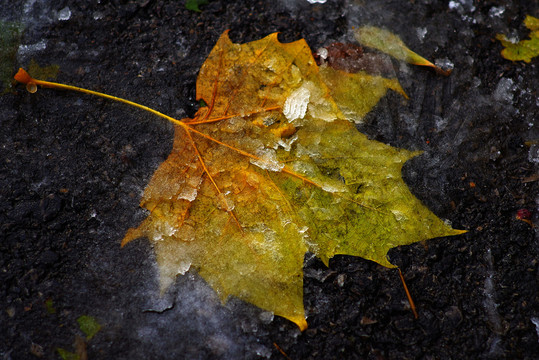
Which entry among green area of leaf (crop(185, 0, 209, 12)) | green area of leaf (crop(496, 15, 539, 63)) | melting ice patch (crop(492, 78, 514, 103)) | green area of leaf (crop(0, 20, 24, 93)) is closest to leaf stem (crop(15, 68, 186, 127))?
green area of leaf (crop(0, 20, 24, 93))

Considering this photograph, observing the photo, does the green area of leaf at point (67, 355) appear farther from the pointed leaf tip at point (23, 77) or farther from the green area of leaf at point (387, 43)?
the green area of leaf at point (387, 43)

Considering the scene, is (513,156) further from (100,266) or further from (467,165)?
(100,266)

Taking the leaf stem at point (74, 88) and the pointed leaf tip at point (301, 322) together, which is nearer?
the pointed leaf tip at point (301, 322)

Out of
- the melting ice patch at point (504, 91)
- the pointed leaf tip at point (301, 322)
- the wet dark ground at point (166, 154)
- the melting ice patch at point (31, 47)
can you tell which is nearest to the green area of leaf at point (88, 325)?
the wet dark ground at point (166, 154)

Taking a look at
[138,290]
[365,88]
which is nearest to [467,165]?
[365,88]

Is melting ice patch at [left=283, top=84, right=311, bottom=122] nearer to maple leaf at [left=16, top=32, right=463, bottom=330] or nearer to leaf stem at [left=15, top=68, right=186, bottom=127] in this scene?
maple leaf at [left=16, top=32, right=463, bottom=330]

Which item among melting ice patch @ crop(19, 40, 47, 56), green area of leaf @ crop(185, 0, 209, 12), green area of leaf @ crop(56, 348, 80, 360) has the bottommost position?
green area of leaf @ crop(56, 348, 80, 360)
